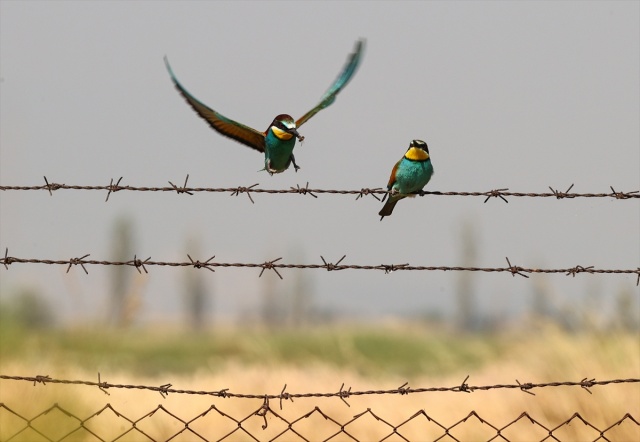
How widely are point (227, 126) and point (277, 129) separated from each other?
30 cm

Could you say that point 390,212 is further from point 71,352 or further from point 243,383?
point 71,352

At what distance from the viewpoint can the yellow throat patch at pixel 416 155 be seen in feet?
18.2

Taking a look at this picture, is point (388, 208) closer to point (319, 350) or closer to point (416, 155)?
point (416, 155)

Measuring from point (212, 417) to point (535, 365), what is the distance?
10.3 feet

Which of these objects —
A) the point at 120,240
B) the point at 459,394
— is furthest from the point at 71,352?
the point at 120,240

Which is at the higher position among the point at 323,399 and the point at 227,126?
the point at 227,126

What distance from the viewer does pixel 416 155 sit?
5.55 m

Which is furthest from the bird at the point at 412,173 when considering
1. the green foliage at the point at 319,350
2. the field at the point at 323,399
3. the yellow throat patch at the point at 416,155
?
the green foliage at the point at 319,350

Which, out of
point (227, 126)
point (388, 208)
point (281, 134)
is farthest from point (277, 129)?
point (388, 208)

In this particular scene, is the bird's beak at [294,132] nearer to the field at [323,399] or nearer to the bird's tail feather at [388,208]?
the bird's tail feather at [388,208]

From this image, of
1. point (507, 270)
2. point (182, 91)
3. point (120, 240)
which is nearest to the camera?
point (507, 270)

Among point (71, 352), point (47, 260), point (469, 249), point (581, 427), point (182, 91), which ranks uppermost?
point (182, 91)

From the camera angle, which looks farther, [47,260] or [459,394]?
[459,394]

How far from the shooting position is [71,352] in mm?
10086
